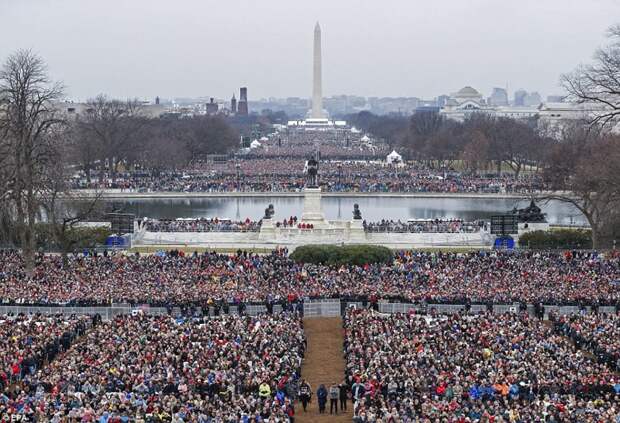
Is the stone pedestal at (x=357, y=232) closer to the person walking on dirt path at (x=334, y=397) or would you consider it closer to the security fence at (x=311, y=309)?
the security fence at (x=311, y=309)

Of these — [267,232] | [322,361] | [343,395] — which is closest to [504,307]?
[322,361]

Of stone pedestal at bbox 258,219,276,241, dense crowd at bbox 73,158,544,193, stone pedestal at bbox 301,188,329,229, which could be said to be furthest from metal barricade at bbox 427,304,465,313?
dense crowd at bbox 73,158,544,193

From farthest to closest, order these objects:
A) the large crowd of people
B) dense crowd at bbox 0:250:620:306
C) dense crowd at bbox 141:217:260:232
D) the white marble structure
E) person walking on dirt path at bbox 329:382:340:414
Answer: dense crowd at bbox 141:217:260:232
the white marble structure
dense crowd at bbox 0:250:620:306
person walking on dirt path at bbox 329:382:340:414
the large crowd of people

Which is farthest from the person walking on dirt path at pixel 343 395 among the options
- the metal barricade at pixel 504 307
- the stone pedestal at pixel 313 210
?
the stone pedestal at pixel 313 210

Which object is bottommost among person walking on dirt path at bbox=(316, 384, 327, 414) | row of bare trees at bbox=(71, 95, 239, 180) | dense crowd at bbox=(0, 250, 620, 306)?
person walking on dirt path at bbox=(316, 384, 327, 414)

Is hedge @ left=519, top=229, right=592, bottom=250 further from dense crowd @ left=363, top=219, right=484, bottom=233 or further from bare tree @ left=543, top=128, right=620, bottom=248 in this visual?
dense crowd @ left=363, top=219, right=484, bottom=233

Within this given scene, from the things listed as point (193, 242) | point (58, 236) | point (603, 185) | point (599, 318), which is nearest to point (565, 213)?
point (603, 185)
